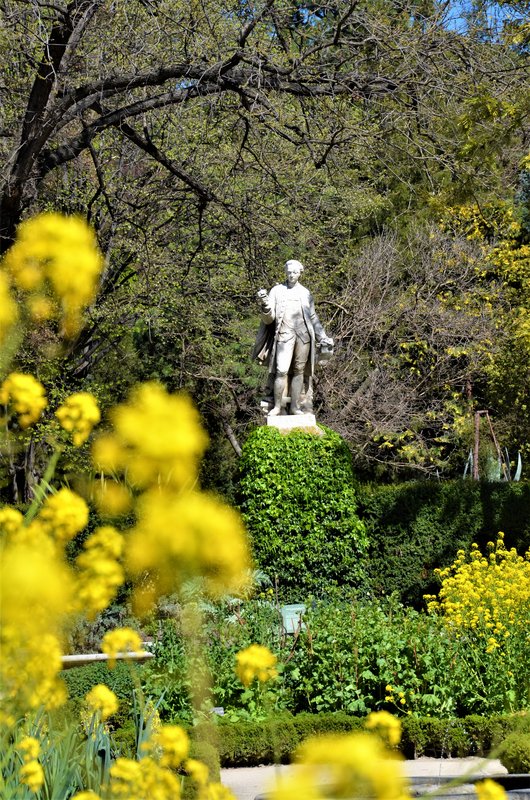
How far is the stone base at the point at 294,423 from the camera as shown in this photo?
41.2 ft

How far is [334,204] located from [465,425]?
448 centimetres

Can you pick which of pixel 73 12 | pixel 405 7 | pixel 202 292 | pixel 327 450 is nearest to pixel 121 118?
pixel 73 12

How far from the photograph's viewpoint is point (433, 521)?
12.8 meters

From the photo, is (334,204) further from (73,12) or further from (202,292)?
(73,12)

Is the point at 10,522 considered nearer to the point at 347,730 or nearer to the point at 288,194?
the point at 347,730

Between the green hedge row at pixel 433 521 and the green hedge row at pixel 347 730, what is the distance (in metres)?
6.03

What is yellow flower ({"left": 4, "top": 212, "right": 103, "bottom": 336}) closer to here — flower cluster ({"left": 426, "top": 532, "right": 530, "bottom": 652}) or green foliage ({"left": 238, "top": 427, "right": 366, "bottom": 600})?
flower cluster ({"left": 426, "top": 532, "right": 530, "bottom": 652})

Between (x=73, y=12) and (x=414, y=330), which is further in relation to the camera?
(x=414, y=330)

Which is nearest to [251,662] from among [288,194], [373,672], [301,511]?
[373,672]

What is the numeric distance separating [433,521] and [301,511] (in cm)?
171

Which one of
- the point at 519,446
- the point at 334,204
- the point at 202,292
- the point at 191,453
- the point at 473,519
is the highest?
the point at 334,204

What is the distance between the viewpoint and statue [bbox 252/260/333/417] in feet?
41.0

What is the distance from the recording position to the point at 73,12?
9.19m

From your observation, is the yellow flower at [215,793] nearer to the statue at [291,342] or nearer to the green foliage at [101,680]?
the green foliage at [101,680]
